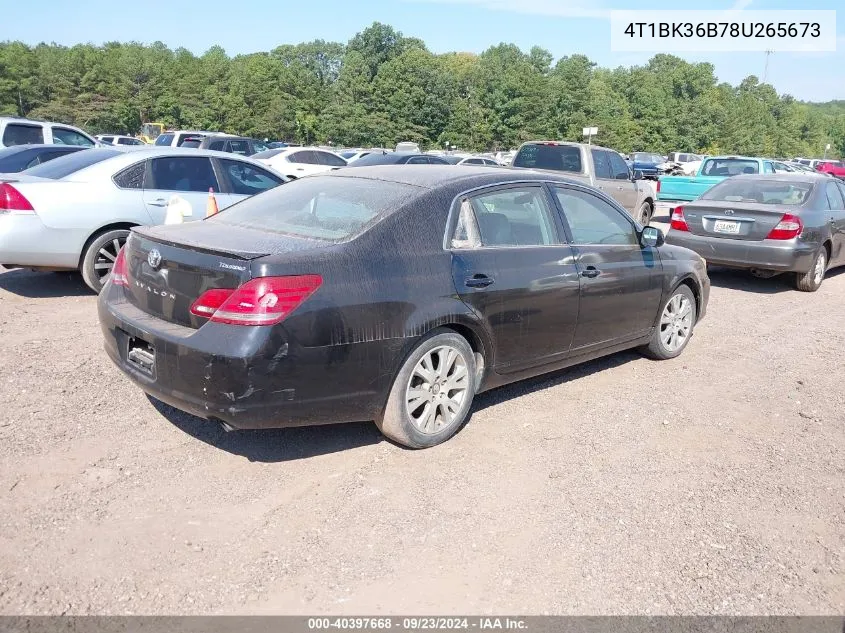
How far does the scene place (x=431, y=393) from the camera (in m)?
4.12

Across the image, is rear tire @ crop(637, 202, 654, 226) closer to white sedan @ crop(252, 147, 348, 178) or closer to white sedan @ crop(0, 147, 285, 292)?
white sedan @ crop(252, 147, 348, 178)

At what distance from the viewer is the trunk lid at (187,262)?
3.50m

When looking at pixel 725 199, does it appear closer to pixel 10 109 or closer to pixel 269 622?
pixel 269 622

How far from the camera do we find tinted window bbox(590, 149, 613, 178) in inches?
542

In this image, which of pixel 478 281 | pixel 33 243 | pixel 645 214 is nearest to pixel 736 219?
pixel 478 281

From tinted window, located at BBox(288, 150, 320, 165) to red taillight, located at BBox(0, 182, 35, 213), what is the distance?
14111 mm

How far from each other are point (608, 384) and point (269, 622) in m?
3.55

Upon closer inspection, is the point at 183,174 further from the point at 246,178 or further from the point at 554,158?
the point at 554,158

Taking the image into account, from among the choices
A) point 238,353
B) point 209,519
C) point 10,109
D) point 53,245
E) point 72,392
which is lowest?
point 209,519

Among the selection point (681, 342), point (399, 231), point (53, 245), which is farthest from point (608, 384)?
point (53, 245)

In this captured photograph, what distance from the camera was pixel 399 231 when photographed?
397cm

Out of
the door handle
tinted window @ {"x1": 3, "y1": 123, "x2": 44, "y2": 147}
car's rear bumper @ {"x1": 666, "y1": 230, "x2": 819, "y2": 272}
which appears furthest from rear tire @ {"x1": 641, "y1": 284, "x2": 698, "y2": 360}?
tinted window @ {"x1": 3, "y1": 123, "x2": 44, "y2": 147}

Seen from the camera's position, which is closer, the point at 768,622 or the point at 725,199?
the point at 768,622

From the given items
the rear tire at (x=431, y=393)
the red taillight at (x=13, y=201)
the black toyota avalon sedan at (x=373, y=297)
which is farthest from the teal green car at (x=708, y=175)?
the red taillight at (x=13, y=201)
